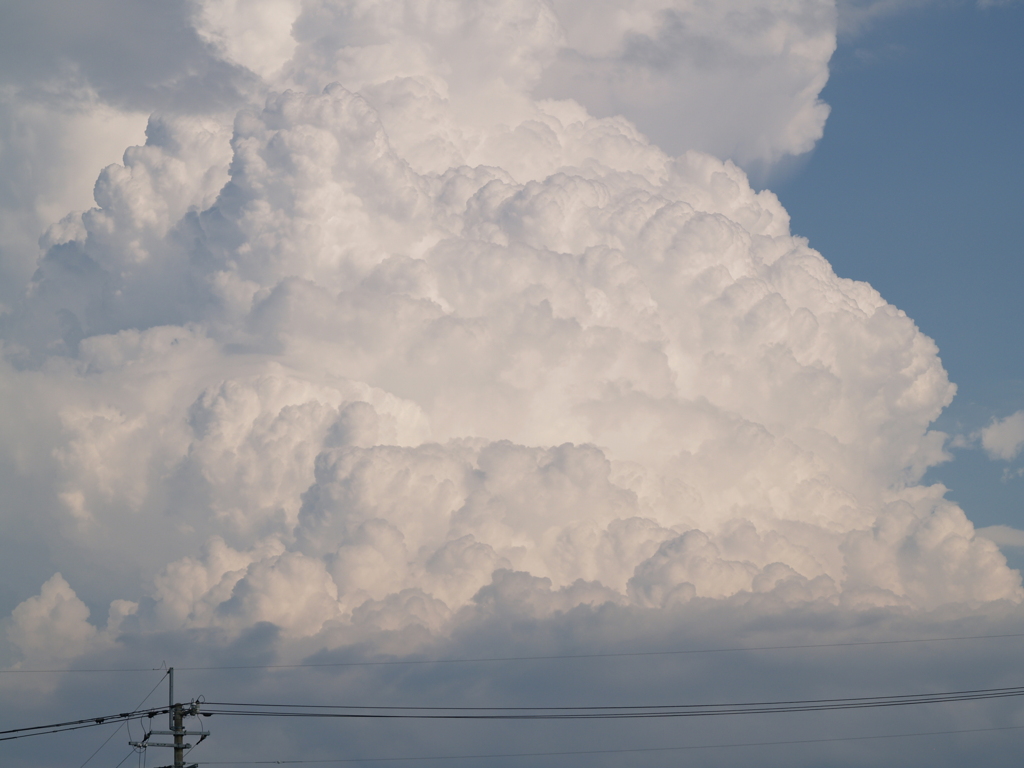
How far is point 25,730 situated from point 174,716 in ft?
92.9

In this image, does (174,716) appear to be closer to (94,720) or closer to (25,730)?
(94,720)

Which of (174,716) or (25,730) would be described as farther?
(174,716)

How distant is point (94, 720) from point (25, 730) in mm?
12921

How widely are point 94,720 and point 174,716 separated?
15.5m

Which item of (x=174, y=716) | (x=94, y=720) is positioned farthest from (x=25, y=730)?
(x=174, y=716)

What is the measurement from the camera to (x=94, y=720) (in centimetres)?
10169

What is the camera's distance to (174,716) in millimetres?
116375

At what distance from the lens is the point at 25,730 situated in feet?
292

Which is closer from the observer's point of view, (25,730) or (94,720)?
(25,730)

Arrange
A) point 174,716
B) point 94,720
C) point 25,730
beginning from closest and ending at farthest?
1. point 25,730
2. point 94,720
3. point 174,716

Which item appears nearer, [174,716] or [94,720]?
[94,720]

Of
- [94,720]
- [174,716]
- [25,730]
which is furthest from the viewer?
[174,716]
